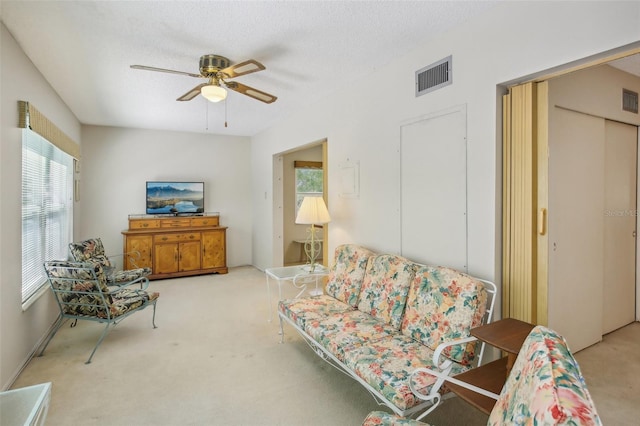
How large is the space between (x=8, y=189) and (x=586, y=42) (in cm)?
375

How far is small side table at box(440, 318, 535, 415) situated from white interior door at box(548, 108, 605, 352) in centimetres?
105

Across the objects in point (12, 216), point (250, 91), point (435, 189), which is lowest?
point (12, 216)

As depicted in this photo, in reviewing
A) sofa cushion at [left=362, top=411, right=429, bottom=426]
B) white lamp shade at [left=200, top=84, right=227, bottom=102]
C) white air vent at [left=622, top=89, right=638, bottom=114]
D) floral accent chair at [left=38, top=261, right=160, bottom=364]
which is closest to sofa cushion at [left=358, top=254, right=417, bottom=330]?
sofa cushion at [left=362, top=411, right=429, bottom=426]

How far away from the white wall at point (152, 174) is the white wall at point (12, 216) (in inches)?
111

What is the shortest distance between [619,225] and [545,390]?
3.28 meters

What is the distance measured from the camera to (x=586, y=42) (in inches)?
69.2

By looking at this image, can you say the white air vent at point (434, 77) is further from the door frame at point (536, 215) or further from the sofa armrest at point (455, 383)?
the sofa armrest at point (455, 383)

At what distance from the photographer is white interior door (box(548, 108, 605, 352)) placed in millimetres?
2613

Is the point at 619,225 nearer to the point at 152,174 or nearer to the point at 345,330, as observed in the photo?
the point at 345,330

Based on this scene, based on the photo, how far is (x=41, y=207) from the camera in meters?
3.50

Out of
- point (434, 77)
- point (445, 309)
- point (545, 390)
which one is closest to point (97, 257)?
point (445, 309)

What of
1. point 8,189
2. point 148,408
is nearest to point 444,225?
point 148,408

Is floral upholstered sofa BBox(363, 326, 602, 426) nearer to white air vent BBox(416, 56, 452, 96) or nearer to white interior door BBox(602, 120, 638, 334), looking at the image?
white air vent BBox(416, 56, 452, 96)

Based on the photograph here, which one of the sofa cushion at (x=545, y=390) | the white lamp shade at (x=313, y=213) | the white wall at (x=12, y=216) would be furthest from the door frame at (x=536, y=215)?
the white wall at (x=12, y=216)
